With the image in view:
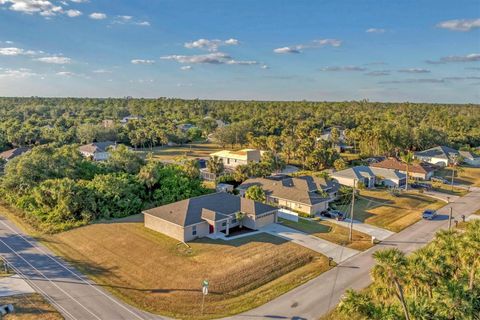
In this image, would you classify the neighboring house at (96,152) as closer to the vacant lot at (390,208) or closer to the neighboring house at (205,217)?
the neighboring house at (205,217)

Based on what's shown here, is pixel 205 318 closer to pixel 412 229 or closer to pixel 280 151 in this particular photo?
pixel 412 229

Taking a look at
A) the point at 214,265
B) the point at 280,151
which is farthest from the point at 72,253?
the point at 280,151

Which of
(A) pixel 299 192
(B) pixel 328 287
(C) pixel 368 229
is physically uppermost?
(A) pixel 299 192

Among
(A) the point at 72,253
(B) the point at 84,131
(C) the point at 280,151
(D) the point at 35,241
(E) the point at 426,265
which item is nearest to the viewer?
(E) the point at 426,265

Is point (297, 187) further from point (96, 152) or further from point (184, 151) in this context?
point (184, 151)

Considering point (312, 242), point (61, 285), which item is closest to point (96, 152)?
point (61, 285)

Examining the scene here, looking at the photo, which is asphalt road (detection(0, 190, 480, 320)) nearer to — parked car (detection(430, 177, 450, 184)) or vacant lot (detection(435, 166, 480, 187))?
parked car (detection(430, 177, 450, 184))
